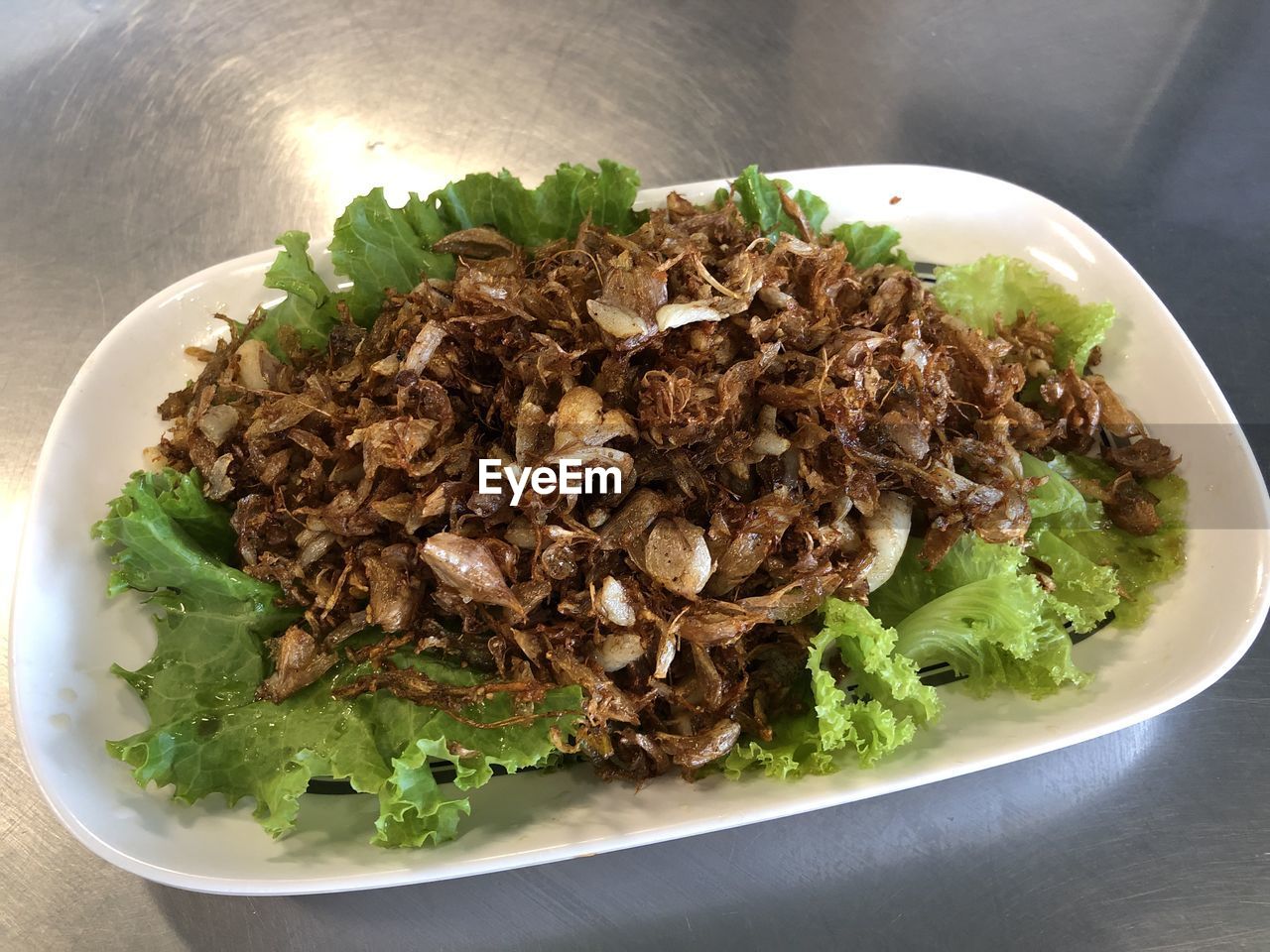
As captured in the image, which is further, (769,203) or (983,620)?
(769,203)

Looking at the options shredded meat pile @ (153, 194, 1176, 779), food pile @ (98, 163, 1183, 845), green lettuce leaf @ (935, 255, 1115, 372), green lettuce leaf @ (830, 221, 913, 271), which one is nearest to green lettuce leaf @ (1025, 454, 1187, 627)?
food pile @ (98, 163, 1183, 845)

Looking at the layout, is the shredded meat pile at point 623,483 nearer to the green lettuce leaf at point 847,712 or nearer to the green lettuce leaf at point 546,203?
the green lettuce leaf at point 847,712

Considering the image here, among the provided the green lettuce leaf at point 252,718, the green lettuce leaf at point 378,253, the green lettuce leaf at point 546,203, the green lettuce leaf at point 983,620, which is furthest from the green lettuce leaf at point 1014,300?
the green lettuce leaf at point 252,718

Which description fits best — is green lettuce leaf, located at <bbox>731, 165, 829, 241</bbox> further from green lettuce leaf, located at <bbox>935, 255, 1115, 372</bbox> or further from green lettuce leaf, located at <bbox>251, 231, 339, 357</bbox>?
green lettuce leaf, located at <bbox>251, 231, 339, 357</bbox>

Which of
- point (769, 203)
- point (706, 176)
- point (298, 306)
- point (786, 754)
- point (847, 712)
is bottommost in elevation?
point (786, 754)

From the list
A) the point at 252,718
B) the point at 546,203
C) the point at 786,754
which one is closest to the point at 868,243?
the point at 546,203

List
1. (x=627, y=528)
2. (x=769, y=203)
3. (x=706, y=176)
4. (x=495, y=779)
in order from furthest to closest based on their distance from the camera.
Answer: (x=706, y=176), (x=769, y=203), (x=495, y=779), (x=627, y=528)

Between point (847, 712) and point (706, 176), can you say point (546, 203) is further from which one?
point (847, 712)

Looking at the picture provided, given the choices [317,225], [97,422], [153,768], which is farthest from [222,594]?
[317,225]
